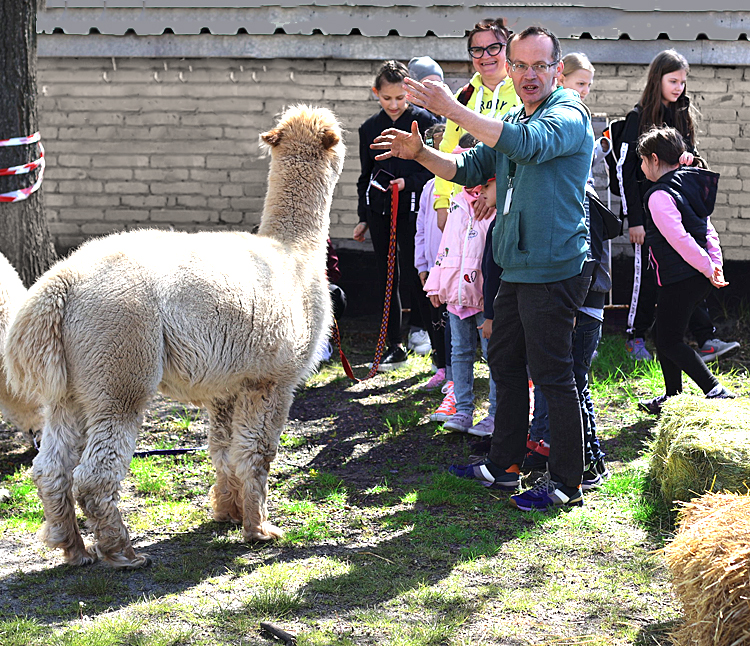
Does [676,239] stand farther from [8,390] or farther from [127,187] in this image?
[127,187]

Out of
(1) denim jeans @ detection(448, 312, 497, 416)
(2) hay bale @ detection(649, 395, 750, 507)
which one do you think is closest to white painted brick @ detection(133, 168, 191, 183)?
(1) denim jeans @ detection(448, 312, 497, 416)

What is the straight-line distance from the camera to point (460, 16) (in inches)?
333

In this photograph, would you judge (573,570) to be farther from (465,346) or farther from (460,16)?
(460,16)

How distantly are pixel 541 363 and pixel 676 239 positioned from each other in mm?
1761

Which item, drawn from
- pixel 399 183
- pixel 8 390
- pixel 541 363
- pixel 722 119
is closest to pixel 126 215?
pixel 399 183

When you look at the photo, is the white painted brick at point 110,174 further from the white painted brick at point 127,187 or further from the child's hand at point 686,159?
the child's hand at point 686,159

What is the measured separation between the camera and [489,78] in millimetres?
5164

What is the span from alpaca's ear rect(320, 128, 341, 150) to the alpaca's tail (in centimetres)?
165

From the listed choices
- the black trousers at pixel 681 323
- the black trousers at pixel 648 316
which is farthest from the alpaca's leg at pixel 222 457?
the black trousers at pixel 648 316

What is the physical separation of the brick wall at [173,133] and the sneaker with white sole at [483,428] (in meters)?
4.03

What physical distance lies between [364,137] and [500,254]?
322cm

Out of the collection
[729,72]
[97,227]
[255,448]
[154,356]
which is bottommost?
[255,448]

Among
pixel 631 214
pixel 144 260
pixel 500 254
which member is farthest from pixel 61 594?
pixel 631 214

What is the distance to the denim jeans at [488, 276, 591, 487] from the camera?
12.9 feet
